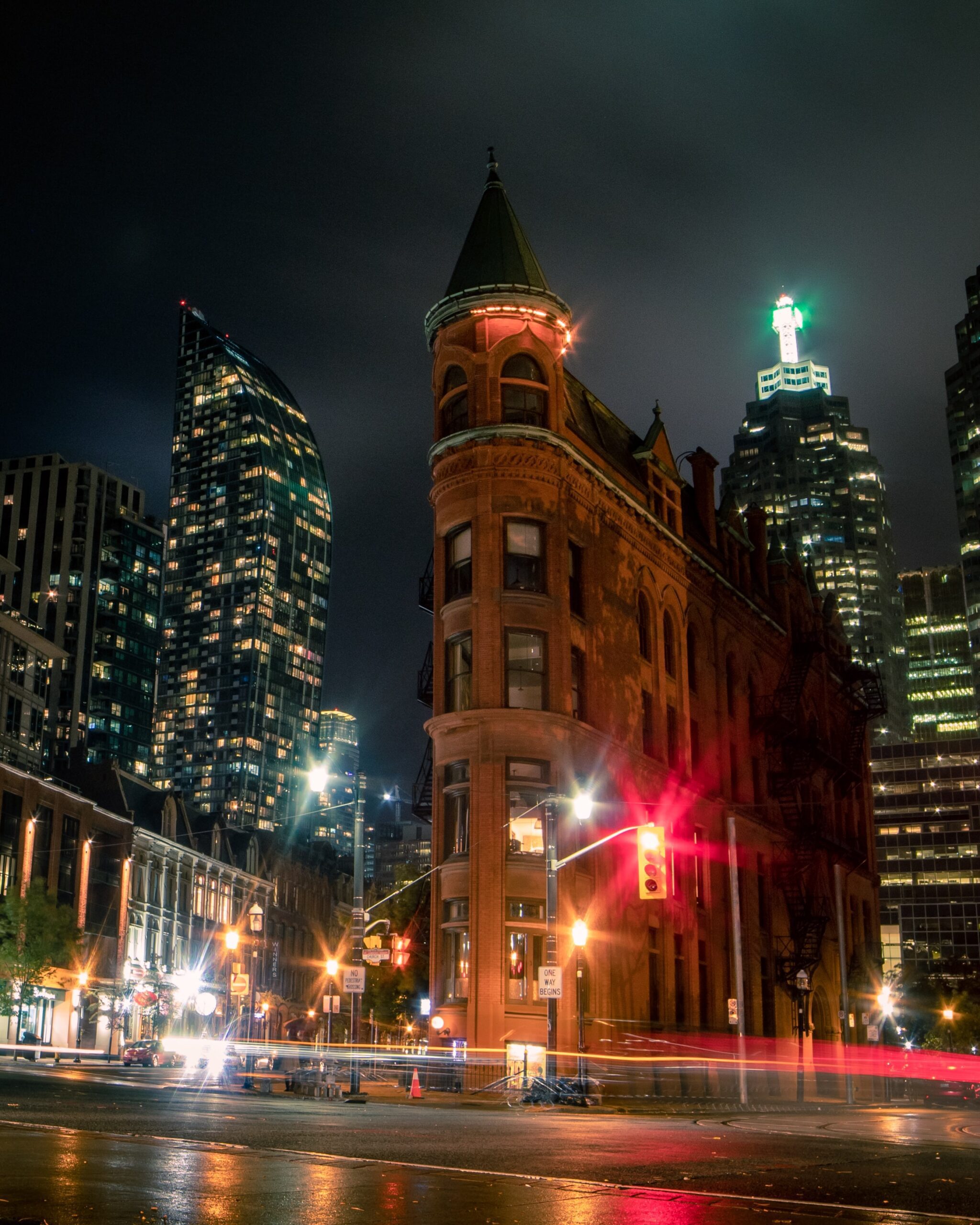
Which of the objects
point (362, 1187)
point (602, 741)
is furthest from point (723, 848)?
point (362, 1187)

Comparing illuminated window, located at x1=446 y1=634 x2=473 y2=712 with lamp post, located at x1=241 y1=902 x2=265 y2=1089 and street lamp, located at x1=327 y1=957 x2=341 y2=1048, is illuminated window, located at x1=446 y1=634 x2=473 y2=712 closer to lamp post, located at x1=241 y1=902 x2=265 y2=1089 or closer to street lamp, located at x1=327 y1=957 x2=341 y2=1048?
lamp post, located at x1=241 y1=902 x2=265 y2=1089

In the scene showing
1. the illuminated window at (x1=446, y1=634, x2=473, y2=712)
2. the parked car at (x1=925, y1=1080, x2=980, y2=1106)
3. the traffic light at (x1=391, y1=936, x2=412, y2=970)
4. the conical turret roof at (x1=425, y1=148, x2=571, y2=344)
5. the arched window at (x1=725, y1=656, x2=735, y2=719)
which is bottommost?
the parked car at (x1=925, y1=1080, x2=980, y2=1106)

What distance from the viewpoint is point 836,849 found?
69.5 metres

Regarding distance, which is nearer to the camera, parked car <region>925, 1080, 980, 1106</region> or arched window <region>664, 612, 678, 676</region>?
parked car <region>925, 1080, 980, 1106</region>

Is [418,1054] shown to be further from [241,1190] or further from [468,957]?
[241,1190]

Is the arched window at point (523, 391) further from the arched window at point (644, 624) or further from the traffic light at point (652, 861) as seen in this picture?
the traffic light at point (652, 861)

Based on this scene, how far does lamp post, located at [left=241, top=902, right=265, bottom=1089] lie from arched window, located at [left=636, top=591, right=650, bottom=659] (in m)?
17.3

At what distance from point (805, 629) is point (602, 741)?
96.5ft

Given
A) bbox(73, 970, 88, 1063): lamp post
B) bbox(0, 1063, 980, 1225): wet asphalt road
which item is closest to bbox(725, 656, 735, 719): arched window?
bbox(0, 1063, 980, 1225): wet asphalt road

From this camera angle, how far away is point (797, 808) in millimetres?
61344

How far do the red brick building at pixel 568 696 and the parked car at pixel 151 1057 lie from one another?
26831 mm

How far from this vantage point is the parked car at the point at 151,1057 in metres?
60.9

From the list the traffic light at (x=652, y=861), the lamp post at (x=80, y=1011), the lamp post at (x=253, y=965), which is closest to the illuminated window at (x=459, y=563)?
the lamp post at (x=253, y=965)

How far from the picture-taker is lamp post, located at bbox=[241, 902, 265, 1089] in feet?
134
